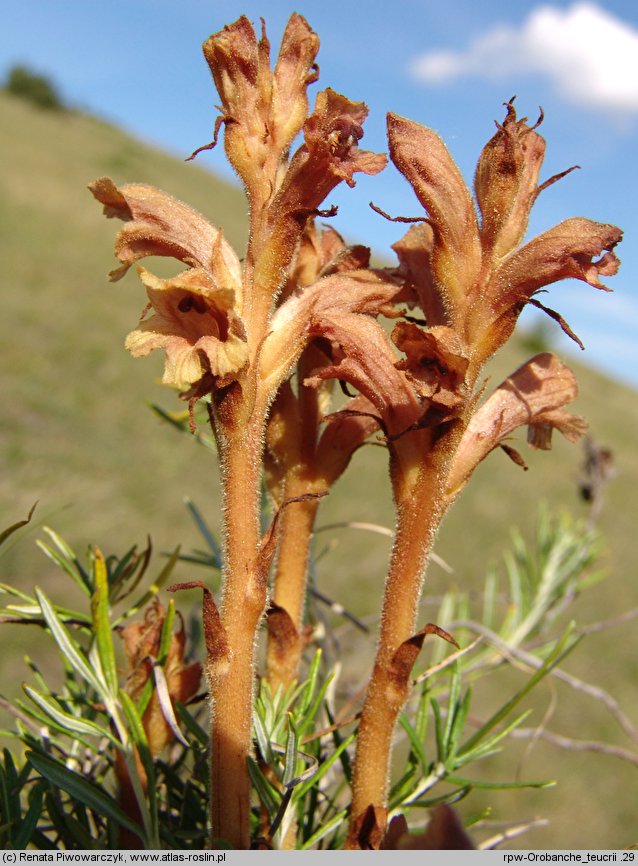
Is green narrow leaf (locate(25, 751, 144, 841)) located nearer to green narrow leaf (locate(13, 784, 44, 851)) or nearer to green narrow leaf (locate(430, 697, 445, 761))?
green narrow leaf (locate(13, 784, 44, 851))

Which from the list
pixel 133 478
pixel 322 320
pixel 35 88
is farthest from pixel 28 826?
pixel 35 88

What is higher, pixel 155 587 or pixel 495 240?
pixel 495 240

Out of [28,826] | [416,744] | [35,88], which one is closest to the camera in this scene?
[28,826]

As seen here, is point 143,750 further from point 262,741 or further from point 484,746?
point 484,746

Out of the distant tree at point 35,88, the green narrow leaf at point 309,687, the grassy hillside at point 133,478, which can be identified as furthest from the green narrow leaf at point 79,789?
the distant tree at point 35,88

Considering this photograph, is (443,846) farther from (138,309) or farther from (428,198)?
(138,309)

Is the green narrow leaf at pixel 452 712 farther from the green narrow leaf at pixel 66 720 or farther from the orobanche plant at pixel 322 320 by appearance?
the green narrow leaf at pixel 66 720
